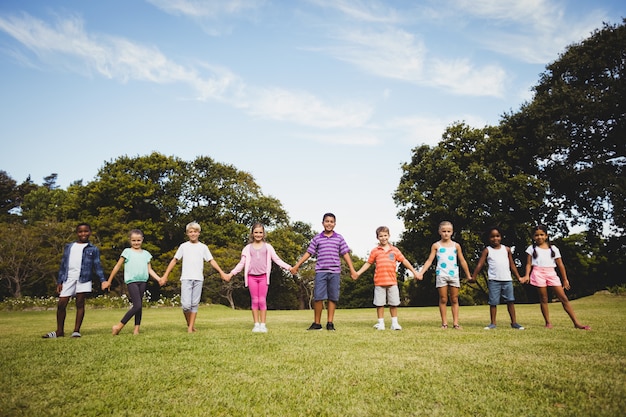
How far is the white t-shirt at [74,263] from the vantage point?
8102mm

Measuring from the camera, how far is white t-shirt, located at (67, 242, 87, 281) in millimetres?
8102

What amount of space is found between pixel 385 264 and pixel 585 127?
2048 centimetres

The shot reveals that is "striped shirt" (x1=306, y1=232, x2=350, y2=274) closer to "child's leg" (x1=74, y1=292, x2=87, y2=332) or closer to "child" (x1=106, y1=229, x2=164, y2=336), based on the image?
"child" (x1=106, y1=229, x2=164, y2=336)

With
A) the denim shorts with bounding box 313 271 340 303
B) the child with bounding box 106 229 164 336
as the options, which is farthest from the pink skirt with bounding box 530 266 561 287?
the child with bounding box 106 229 164 336

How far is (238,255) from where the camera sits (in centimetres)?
3459

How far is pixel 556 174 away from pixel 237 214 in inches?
1188

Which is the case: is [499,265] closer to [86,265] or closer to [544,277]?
[544,277]

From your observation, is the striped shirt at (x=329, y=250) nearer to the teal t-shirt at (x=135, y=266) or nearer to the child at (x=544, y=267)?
the teal t-shirt at (x=135, y=266)

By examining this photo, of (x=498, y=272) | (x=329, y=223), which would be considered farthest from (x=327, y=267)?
(x=498, y=272)

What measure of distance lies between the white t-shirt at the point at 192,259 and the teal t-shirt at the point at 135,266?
0.66 metres

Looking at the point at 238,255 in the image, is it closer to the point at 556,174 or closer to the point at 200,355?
the point at 556,174

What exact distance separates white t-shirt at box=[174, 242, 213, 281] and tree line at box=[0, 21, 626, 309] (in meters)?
20.4

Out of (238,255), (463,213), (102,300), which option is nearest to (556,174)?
(463,213)

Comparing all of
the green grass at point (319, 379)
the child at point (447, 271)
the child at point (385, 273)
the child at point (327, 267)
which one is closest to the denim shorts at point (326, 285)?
the child at point (327, 267)
